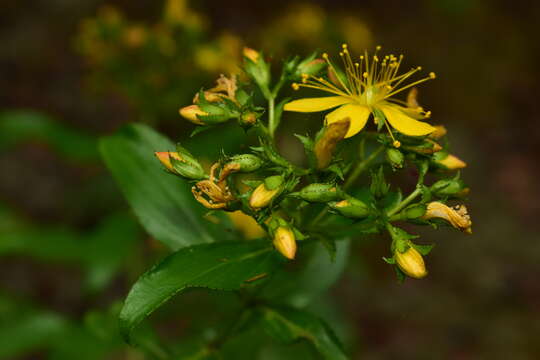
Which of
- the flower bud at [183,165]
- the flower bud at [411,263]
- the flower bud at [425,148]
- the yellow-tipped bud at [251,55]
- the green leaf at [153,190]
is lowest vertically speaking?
the green leaf at [153,190]

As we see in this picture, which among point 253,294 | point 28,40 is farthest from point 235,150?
point 28,40

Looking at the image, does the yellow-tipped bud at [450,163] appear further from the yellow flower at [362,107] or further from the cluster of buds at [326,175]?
the yellow flower at [362,107]

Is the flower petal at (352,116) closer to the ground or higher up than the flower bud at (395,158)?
higher up

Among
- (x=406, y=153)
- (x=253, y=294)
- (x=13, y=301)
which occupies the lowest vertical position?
(x=13, y=301)

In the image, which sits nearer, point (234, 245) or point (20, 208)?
point (234, 245)

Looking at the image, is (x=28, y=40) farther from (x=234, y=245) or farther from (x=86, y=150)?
(x=234, y=245)

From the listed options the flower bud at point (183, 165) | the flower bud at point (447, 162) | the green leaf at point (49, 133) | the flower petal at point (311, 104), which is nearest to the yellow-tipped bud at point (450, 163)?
the flower bud at point (447, 162)

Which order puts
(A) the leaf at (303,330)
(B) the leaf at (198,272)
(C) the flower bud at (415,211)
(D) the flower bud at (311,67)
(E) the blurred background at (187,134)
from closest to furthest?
(B) the leaf at (198,272), (C) the flower bud at (415,211), (A) the leaf at (303,330), (D) the flower bud at (311,67), (E) the blurred background at (187,134)
